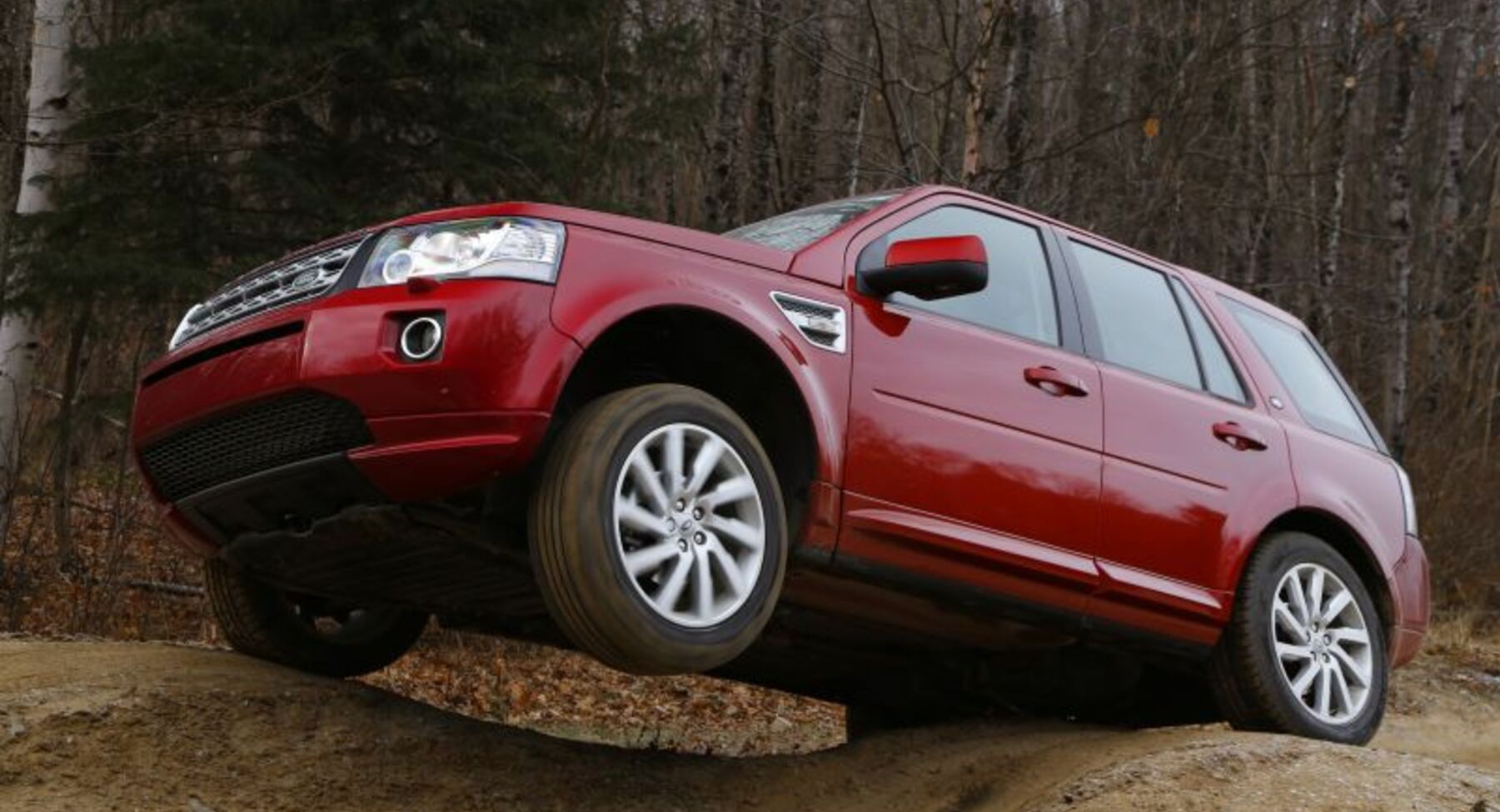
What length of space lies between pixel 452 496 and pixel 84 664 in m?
1.72

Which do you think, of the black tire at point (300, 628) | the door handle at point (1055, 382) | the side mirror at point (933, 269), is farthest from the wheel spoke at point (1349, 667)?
the black tire at point (300, 628)

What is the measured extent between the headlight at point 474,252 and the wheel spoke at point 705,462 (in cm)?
59

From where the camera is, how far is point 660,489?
13.6ft

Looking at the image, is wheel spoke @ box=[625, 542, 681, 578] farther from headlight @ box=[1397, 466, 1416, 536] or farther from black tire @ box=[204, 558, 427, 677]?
headlight @ box=[1397, 466, 1416, 536]

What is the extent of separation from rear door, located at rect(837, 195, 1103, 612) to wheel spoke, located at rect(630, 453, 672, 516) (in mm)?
656

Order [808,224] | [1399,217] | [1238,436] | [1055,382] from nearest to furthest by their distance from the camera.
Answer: [1055,382] < [808,224] < [1238,436] < [1399,217]

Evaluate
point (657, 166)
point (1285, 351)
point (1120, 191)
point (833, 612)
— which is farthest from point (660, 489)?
point (1120, 191)

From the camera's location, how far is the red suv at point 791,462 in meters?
4.04

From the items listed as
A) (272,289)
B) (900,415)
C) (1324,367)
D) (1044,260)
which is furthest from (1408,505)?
(272,289)

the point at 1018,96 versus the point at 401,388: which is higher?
the point at 1018,96

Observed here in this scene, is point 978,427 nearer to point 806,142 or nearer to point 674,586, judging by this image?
point 674,586

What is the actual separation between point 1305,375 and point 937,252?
104 inches

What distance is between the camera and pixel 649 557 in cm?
406

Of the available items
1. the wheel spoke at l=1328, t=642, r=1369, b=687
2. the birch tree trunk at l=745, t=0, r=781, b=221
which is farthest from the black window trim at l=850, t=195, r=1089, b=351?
the birch tree trunk at l=745, t=0, r=781, b=221
